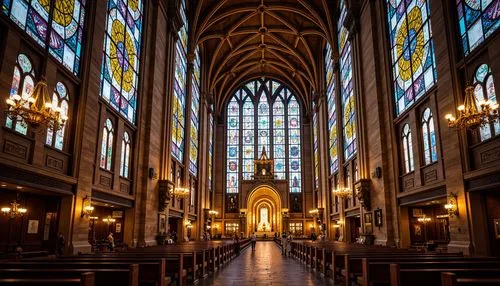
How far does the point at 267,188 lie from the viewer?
156ft

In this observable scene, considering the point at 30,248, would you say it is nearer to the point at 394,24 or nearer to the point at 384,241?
the point at 384,241

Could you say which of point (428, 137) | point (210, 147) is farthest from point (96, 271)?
point (210, 147)

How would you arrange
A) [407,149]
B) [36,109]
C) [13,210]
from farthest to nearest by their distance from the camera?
[407,149]
[13,210]
[36,109]

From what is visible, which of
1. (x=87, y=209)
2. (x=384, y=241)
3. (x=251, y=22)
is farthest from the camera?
(x=251, y=22)

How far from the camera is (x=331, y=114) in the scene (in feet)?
119

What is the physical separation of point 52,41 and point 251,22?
27.6m

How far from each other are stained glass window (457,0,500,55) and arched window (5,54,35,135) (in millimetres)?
15378

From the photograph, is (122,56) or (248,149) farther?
(248,149)

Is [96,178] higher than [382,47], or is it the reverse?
[382,47]

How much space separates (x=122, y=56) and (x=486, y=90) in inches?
661

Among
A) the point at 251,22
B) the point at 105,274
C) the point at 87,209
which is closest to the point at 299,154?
the point at 251,22

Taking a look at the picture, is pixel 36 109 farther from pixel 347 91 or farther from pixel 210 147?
pixel 210 147

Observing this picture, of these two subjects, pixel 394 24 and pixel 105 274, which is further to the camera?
pixel 394 24

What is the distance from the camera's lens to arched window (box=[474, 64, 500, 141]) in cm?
1197
